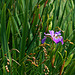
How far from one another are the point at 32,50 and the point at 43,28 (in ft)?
0.54

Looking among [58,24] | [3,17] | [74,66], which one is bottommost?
[74,66]

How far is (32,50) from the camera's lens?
3.10ft

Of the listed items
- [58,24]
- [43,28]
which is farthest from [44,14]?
[43,28]

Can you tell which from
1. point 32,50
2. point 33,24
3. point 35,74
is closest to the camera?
point 35,74

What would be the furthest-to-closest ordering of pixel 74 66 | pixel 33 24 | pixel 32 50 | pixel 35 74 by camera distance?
pixel 33 24, pixel 32 50, pixel 35 74, pixel 74 66

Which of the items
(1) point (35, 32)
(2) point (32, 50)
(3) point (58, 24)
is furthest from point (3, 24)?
(3) point (58, 24)

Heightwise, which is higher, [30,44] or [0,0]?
[0,0]

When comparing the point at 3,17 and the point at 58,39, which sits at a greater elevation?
the point at 3,17

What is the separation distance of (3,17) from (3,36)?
8 centimetres

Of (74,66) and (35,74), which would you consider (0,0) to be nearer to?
(35,74)

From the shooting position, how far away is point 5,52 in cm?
73

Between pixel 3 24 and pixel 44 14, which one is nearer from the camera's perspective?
pixel 3 24

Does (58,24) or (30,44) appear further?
(58,24)

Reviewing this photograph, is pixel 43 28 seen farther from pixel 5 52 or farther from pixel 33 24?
pixel 5 52
